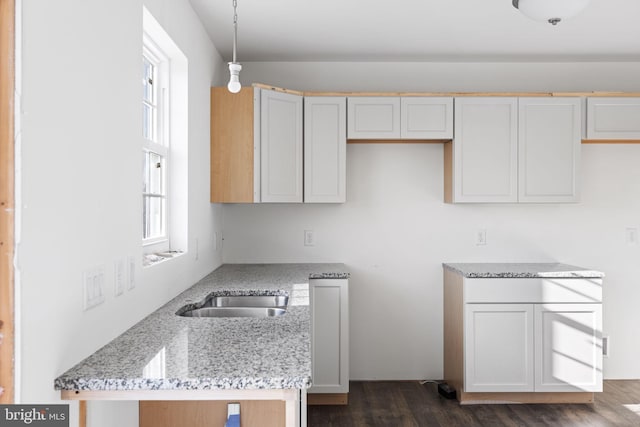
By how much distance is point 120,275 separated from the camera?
1789 mm

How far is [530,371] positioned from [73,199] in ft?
10.1

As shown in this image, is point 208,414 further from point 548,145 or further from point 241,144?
point 548,145

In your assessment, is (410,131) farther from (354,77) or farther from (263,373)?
(263,373)

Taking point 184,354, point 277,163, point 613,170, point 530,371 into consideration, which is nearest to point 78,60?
point 184,354

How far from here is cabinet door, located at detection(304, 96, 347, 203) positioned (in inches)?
141

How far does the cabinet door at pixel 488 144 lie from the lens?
11.8 feet

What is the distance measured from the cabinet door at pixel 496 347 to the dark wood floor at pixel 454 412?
0.53ft

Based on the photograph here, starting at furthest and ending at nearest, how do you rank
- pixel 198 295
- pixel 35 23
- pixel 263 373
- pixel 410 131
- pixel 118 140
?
pixel 410 131, pixel 198 295, pixel 118 140, pixel 263 373, pixel 35 23

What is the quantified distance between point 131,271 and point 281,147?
182 centimetres

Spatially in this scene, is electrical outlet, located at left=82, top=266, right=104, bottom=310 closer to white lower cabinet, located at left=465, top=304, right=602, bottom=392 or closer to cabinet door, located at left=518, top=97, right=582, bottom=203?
white lower cabinet, located at left=465, top=304, right=602, bottom=392

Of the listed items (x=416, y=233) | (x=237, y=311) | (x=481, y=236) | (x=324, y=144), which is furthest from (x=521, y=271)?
(x=237, y=311)

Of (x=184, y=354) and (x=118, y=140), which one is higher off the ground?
(x=118, y=140)

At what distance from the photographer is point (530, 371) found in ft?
11.1

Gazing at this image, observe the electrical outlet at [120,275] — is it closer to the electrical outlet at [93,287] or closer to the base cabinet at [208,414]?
the electrical outlet at [93,287]
